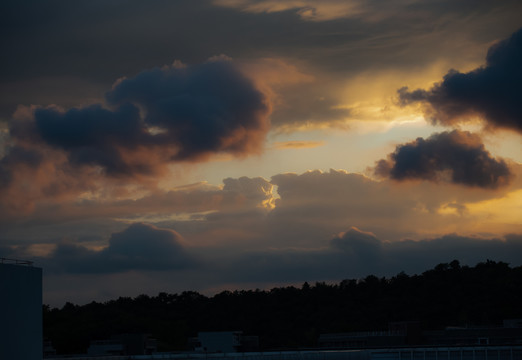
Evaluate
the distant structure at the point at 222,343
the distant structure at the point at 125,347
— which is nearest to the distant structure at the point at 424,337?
the distant structure at the point at 222,343

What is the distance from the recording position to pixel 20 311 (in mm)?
71000

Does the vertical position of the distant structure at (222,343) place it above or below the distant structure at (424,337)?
below

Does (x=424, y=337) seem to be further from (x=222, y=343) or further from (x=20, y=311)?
(x=20, y=311)

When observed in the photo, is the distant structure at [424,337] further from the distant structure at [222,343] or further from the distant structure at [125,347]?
the distant structure at [125,347]

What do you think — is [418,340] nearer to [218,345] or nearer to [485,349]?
[218,345]

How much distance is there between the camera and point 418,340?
148750 millimetres

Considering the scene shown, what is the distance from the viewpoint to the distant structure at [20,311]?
226 feet

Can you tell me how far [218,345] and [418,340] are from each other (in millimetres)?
43284

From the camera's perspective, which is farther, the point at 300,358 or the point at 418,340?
the point at 418,340

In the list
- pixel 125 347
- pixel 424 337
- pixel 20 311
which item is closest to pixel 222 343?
pixel 125 347

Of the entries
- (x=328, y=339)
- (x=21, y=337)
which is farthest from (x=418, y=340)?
(x=21, y=337)

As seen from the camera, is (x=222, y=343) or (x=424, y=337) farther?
(x=222, y=343)

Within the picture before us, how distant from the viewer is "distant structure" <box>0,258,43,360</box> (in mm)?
68938

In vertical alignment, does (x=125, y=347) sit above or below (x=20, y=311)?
below
